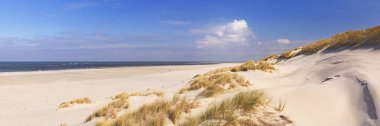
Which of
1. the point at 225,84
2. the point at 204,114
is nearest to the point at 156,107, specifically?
the point at 204,114

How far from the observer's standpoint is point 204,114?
687 cm

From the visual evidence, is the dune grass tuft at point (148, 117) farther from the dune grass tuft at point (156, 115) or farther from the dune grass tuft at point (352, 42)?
the dune grass tuft at point (352, 42)

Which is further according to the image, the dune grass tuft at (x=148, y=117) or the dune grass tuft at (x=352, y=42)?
the dune grass tuft at (x=352, y=42)

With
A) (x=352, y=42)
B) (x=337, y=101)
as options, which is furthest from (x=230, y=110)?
(x=352, y=42)

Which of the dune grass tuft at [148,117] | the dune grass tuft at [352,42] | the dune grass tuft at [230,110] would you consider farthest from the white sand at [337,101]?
the dune grass tuft at [352,42]

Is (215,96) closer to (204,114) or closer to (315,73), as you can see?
(204,114)

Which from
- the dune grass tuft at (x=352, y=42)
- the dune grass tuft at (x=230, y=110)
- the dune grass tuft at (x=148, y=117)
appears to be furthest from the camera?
the dune grass tuft at (x=352, y=42)

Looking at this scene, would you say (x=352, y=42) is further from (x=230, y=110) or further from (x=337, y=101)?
(x=230, y=110)

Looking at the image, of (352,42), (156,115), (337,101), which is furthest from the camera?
(352,42)

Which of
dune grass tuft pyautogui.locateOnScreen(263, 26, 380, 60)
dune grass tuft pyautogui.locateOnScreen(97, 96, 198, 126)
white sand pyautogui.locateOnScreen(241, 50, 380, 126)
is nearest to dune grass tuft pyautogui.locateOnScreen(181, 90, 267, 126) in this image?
dune grass tuft pyautogui.locateOnScreen(97, 96, 198, 126)

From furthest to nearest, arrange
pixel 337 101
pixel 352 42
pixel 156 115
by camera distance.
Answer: pixel 352 42 → pixel 337 101 → pixel 156 115

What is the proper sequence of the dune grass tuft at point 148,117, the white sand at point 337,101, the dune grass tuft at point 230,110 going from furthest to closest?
the white sand at point 337,101, the dune grass tuft at point 148,117, the dune grass tuft at point 230,110

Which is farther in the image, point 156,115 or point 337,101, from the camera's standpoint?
point 337,101

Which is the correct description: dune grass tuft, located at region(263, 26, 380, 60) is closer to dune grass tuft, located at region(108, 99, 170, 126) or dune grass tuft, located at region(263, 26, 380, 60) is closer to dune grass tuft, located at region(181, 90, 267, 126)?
dune grass tuft, located at region(181, 90, 267, 126)
